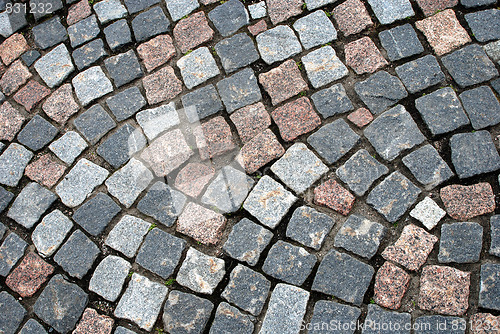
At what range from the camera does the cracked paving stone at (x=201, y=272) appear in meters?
2.53

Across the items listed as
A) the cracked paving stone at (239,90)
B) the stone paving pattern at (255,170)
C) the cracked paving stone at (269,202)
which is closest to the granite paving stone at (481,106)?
the stone paving pattern at (255,170)

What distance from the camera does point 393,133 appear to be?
2.74 m

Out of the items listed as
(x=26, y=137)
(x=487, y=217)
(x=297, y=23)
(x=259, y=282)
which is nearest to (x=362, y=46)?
(x=297, y=23)

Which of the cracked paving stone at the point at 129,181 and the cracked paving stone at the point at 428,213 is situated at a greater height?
the cracked paving stone at the point at 129,181

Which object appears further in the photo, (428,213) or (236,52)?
(236,52)

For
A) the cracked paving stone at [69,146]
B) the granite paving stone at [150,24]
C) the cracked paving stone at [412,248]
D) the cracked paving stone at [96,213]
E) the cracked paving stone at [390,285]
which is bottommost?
the cracked paving stone at [390,285]

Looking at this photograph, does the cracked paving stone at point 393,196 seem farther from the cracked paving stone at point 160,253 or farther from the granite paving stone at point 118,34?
the granite paving stone at point 118,34

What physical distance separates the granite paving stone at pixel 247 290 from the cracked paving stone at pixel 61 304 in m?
1.01

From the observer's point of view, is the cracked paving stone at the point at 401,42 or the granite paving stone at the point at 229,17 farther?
the granite paving stone at the point at 229,17

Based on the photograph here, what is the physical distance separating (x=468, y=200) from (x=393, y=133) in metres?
0.66

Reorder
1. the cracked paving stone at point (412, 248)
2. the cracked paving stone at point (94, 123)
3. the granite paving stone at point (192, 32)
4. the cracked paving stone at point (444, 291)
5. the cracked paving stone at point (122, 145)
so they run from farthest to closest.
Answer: the granite paving stone at point (192, 32), the cracked paving stone at point (94, 123), the cracked paving stone at point (122, 145), the cracked paving stone at point (412, 248), the cracked paving stone at point (444, 291)

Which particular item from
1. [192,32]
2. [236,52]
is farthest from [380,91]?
[192,32]

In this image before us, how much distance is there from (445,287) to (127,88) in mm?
2729

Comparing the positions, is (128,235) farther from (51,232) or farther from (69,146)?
(69,146)
